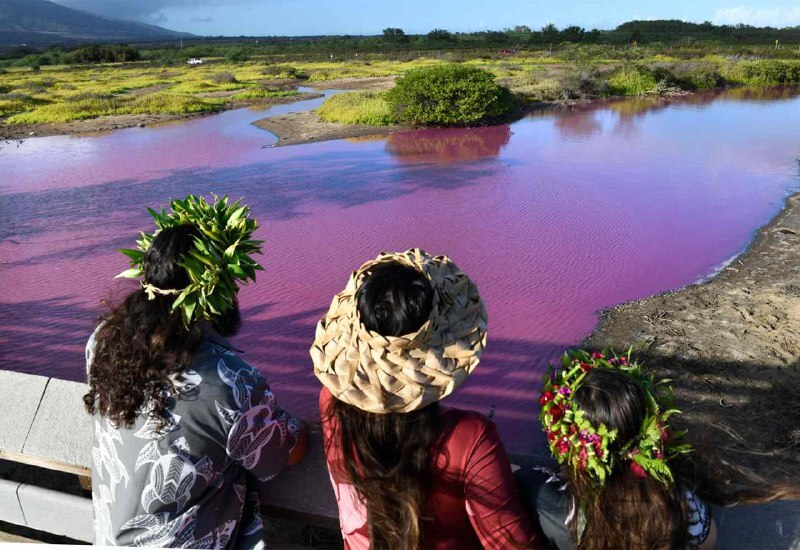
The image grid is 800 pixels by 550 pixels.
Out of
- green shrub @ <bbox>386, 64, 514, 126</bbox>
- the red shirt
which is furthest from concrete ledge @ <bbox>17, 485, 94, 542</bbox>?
green shrub @ <bbox>386, 64, 514, 126</bbox>

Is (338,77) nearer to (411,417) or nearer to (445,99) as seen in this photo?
(445,99)

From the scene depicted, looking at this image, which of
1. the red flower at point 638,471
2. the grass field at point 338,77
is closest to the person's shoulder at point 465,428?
the red flower at point 638,471

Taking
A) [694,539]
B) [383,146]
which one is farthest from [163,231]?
[383,146]

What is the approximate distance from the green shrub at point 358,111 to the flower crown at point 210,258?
12.5 meters

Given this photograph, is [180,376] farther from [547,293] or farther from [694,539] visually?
[547,293]

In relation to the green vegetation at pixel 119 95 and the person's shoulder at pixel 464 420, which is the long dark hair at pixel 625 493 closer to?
the person's shoulder at pixel 464 420

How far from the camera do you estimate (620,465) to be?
4.02 ft

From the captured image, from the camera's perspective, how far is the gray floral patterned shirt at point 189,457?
4.70 ft

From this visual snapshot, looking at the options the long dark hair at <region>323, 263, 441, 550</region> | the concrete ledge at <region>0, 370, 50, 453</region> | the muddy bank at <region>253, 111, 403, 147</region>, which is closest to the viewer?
the long dark hair at <region>323, 263, 441, 550</region>

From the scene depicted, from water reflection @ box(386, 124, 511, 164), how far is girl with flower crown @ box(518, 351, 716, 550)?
9.33 metres

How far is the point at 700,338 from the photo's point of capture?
4.14 meters

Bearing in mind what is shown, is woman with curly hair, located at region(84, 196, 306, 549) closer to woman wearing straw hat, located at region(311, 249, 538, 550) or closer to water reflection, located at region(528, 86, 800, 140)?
woman wearing straw hat, located at region(311, 249, 538, 550)

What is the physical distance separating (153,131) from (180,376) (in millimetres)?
14777

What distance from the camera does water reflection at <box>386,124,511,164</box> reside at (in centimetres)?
1074
